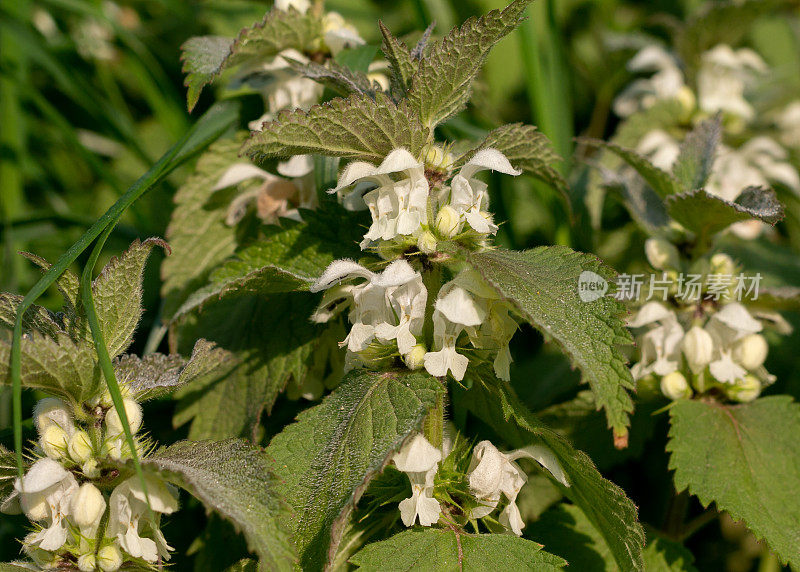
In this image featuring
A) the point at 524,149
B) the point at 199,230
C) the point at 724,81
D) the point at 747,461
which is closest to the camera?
the point at 524,149

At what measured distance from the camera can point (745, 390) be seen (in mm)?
1246

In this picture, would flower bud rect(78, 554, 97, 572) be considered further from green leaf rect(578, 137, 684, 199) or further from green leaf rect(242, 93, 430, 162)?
green leaf rect(578, 137, 684, 199)

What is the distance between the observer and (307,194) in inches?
48.7

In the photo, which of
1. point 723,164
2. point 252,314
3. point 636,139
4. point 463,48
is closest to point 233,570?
point 252,314

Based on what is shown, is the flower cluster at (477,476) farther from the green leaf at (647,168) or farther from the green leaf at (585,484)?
the green leaf at (647,168)

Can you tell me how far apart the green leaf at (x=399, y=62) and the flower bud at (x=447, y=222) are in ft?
0.54

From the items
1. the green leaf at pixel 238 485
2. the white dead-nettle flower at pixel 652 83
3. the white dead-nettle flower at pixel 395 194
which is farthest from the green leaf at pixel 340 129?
the white dead-nettle flower at pixel 652 83

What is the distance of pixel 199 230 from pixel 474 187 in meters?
0.62

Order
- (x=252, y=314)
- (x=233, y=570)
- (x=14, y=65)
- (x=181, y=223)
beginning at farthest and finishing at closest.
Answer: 1. (x=14, y=65)
2. (x=181, y=223)
3. (x=252, y=314)
4. (x=233, y=570)

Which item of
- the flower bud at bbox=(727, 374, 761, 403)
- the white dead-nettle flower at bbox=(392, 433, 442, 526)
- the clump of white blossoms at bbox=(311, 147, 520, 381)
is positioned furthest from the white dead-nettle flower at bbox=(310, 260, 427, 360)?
the flower bud at bbox=(727, 374, 761, 403)

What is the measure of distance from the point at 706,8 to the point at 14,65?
6.21 feet

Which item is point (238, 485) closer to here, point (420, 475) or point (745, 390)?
point (420, 475)

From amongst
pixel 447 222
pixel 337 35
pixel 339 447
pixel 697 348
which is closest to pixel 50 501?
pixel 339 447

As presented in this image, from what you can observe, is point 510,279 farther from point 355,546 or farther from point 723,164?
point 723,164
